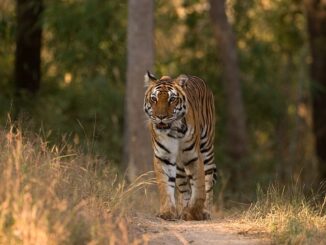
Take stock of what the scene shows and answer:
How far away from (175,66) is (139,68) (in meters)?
7.52

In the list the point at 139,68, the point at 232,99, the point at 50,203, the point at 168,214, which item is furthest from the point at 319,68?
the point at 50,203

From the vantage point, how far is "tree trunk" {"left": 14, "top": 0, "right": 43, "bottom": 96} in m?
21.1

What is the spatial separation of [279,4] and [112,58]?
5676mm

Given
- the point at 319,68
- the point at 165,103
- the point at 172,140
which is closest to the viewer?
the point at 165,103

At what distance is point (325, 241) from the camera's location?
8.01 metres

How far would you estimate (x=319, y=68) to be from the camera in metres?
22.4

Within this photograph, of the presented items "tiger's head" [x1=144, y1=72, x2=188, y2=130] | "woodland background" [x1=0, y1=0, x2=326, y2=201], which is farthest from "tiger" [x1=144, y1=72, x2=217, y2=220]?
"woodland background" [x1=0, y1=0, x2=326, y2=201]

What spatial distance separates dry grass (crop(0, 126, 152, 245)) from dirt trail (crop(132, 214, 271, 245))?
342mm

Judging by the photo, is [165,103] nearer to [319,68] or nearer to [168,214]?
[168,214]

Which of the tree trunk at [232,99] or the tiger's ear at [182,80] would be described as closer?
the tiger's ear at [182,80]

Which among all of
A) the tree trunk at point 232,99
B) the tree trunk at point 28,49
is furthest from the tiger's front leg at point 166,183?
the tree trunk at point 28,49

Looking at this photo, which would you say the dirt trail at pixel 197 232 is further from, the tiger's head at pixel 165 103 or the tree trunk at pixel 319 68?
the tree trunk at pixel 319 68

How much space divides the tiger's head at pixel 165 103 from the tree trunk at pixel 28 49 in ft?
36.8

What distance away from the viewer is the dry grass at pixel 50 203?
6770 mm
